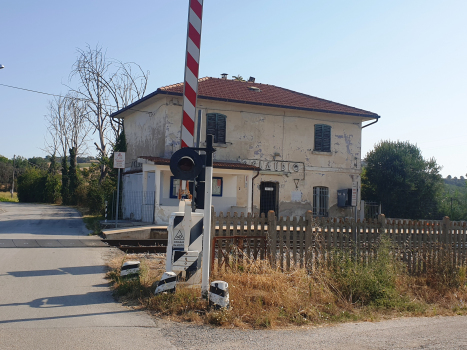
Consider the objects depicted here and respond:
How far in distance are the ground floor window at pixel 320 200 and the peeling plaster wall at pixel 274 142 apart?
24 cm

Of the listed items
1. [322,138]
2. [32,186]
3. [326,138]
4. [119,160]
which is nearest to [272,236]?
[119,160]

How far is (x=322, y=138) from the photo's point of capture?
2436 cm

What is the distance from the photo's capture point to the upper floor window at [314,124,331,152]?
79.6ft

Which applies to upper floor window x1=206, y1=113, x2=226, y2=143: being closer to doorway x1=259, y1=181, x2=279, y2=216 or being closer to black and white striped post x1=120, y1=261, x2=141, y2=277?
doorway x1=259, y1=181, x2=279, y2=216

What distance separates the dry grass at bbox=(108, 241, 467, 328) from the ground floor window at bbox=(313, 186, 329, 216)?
48.3ft

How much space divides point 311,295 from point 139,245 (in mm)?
8011

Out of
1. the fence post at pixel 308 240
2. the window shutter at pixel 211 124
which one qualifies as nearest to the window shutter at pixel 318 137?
the window shutter at pixel 211 124

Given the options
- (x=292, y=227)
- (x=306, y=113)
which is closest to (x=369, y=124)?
(x=306, y=113)

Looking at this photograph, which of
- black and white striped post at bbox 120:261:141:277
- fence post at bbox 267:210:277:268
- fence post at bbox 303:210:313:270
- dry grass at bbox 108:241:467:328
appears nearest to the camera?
dry grass at bbox 108:241:467:328

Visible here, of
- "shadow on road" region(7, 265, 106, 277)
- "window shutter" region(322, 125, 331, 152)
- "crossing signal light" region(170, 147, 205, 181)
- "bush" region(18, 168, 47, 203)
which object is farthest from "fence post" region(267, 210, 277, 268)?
"bush" region(18, 168, 47, 203)

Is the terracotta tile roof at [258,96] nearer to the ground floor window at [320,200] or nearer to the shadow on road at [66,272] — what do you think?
the ground floor window at [320,200]

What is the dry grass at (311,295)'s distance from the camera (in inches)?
255

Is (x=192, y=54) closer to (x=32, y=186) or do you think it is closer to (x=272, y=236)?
(x=272, y=236)

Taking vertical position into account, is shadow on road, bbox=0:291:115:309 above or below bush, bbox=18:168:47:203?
below
